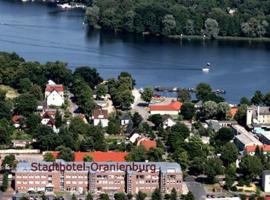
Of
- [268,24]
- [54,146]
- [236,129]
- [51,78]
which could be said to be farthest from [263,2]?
[54,146]

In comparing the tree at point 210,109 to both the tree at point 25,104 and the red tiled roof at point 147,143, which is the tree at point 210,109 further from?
the tree at point 25,104

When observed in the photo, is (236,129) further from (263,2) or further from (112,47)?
(263,2)

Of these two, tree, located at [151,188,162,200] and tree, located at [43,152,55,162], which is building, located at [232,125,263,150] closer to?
tree, located at [151,188,162,200]

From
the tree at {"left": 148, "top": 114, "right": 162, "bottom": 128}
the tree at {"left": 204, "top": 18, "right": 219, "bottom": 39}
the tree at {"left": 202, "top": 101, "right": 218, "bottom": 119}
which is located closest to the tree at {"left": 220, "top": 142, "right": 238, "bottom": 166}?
the tree at {"left": 148, "top": 114, "right": 162, "bottom": 128}

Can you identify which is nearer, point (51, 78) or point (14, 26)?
point (51, 78)

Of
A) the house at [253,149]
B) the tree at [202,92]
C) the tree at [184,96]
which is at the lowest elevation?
the house at [253,149]

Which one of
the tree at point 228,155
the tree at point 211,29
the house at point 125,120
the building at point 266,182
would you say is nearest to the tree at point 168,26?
the tree at point 211,29

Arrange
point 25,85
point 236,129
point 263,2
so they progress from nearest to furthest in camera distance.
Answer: point 236,129
point 25,85
point 263,2
